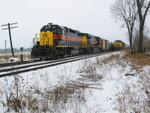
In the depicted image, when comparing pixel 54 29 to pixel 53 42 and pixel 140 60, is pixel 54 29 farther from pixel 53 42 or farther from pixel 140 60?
pixel 140 60

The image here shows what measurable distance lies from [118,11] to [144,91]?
3299 cm

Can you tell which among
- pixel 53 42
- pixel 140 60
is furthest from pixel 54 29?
pixel 140 60

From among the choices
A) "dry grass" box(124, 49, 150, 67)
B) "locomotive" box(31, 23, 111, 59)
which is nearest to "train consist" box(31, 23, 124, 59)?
"locomotive" box(31, 23, 111, 59)

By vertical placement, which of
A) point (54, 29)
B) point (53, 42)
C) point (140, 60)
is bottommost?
point (140, 60)

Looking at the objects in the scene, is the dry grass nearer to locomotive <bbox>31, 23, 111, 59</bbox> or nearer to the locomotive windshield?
locomotive <bbox>31, 23, 111, 59</bbox>

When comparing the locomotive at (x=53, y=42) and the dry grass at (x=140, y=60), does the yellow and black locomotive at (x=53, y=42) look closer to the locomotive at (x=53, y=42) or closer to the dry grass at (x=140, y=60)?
the locomotive at (x=53, y=42)

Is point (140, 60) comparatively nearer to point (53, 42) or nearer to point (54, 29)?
point (53, 42)

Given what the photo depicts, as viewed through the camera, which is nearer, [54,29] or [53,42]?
[53,42]

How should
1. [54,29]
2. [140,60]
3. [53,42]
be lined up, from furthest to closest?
[54,29] → [53,42] → [140,60]

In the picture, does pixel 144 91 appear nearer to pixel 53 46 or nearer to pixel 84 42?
pixel 53 46

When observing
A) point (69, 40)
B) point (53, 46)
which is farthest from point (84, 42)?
point (53, 46)

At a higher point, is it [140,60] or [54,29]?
[54,29]

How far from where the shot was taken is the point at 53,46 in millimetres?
16312

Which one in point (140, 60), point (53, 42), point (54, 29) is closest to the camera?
point (140, 60)
